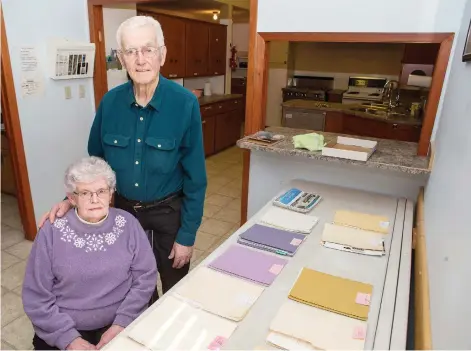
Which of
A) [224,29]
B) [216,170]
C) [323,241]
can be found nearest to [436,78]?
[323,241]

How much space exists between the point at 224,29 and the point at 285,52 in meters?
1.59

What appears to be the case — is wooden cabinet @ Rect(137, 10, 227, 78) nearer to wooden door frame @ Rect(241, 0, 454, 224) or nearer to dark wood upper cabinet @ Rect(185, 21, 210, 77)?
dark wood upper cabinet @ Rect(185, 21, 210, 77)

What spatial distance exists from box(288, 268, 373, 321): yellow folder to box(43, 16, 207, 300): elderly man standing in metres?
0.61

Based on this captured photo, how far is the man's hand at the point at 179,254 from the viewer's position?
66.5 inches

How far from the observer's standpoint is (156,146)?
1.54 metres

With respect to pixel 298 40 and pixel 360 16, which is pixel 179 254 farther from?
pixel 360 16

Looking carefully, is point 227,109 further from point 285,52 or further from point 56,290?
point 56,290

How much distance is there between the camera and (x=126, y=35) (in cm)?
140

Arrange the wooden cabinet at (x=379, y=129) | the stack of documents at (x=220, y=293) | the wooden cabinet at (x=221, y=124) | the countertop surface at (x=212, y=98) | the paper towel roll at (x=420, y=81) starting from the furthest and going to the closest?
the wooden cabinet at (x=221, y=124)
the countertop surface at (x=212, y=98)
the paper towel roll at (x=420, y=81)
the wooden cabinet at (x=379, y=129)
the stack of documents at (x=220, y=293)

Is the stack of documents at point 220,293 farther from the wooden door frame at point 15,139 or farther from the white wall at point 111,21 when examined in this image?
the white wall at point 111,21

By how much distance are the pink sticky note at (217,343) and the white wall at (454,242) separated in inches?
21.9

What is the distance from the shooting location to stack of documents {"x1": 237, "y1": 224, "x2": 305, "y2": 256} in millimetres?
1526

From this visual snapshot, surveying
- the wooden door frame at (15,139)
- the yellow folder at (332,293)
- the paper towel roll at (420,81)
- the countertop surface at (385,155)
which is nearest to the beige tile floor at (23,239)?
the wooden door frame at (15,139)

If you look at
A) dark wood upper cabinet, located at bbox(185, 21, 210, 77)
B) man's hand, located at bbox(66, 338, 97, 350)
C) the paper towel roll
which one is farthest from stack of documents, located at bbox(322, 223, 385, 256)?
dark wood upper cabinet, located at bbox(185, 21, 210, 77)
